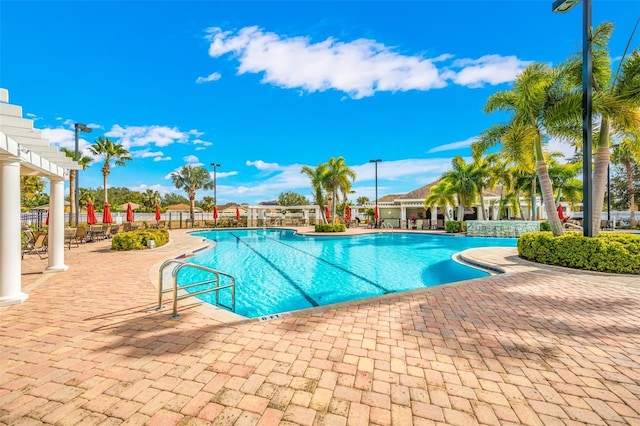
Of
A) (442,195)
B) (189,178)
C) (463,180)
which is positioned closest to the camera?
(463,180)

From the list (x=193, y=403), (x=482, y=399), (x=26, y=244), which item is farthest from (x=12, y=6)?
(x=482, y=399)

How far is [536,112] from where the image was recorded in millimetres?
9508

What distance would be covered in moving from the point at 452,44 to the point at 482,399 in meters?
17.0

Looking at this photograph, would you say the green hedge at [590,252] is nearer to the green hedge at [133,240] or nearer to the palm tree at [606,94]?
the palm tree at [606,94]

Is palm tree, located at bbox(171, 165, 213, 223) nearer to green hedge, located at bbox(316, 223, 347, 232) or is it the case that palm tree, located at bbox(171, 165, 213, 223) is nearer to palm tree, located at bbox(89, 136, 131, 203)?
palm tree, located at bbox(89, 136, 131, 203)

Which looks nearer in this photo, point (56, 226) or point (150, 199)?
point (56, 226)

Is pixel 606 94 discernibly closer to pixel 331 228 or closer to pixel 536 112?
pixel 536 112

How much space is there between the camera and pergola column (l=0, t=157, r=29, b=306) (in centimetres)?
480

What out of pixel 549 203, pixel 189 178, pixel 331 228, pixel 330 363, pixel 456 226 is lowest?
pixel 330 363

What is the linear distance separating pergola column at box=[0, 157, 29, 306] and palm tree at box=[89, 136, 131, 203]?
23653 mm

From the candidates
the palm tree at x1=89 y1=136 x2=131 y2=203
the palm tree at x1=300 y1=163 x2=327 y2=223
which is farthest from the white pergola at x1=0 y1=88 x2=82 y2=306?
the palm tree at x1=89 y1=136 x2=131 y2=203

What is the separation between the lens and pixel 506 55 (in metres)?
13.5

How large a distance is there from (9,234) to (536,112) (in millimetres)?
14670

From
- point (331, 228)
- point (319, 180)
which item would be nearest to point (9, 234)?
point (331, 228)
